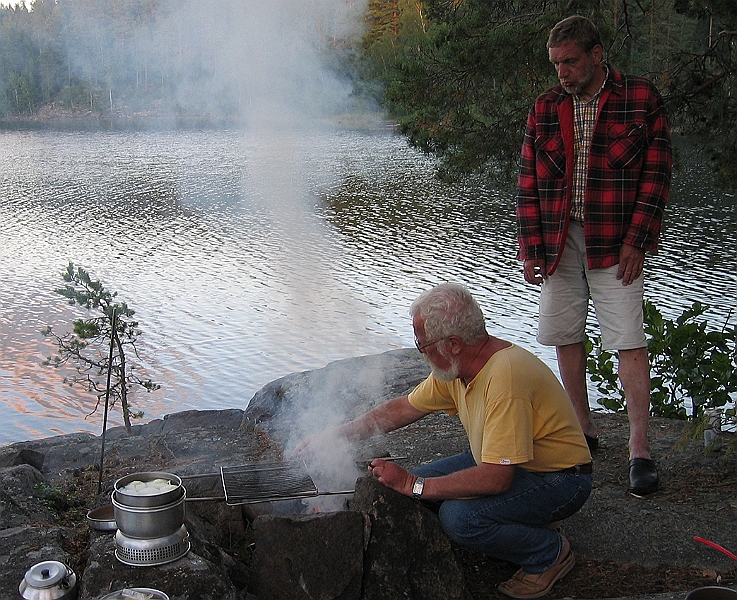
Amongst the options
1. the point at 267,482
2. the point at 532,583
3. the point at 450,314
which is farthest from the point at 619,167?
the point at 267,482

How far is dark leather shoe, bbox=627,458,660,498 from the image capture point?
12.1ft

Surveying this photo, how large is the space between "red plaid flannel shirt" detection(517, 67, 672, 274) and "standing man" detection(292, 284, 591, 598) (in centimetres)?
100

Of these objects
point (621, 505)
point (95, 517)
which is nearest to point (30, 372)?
point (95, 517)

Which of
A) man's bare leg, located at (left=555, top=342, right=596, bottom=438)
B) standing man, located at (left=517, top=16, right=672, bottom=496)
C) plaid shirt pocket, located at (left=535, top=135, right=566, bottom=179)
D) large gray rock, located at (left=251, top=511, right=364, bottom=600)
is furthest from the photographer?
man's bare leg, located at (left=555, top=342, right=596, bottom=438)

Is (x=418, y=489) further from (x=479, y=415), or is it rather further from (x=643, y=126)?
(x=643, y=126)

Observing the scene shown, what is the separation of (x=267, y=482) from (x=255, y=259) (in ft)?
37.7

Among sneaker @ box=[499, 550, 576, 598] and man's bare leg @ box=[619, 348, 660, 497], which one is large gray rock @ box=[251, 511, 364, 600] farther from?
man's bare leg @ box=[619, 348, 660, 497]

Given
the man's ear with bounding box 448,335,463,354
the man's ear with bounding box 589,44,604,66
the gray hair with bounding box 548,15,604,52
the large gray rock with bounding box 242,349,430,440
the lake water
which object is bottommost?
the lake water

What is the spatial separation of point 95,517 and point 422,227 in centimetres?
1424

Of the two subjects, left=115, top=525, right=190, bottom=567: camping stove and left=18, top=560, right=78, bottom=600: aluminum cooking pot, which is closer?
left=18, top=560, right=78, bottom=600: aluminum cooking pot

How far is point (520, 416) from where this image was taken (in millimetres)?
2820

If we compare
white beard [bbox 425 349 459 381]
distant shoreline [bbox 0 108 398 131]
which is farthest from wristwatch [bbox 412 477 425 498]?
distant shoreline [bbox 0 108 398 131]

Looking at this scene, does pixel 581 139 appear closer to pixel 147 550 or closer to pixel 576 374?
pixel 576 374

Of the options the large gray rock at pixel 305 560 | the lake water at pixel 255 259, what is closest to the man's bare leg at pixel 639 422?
the large gray rock at pixel 305 560
